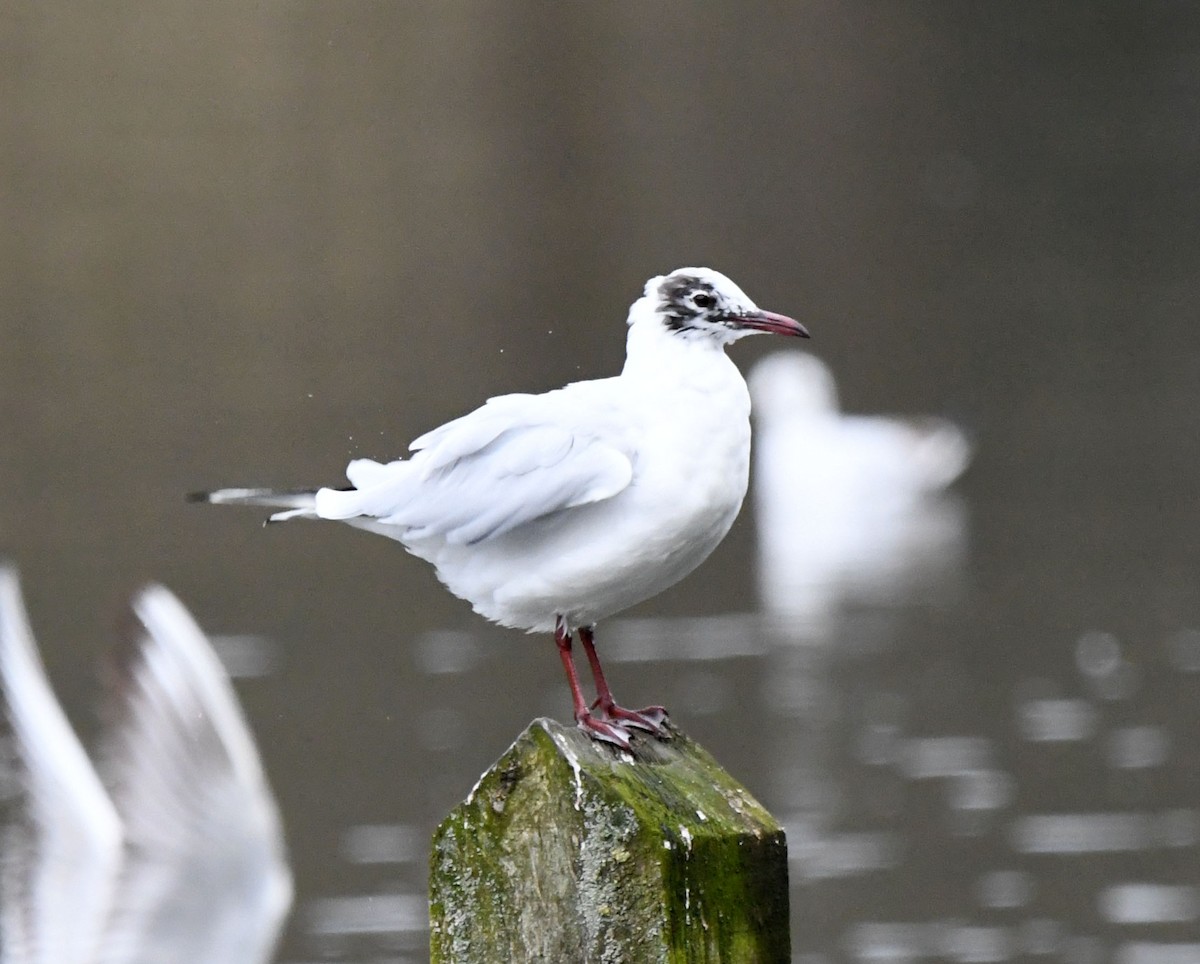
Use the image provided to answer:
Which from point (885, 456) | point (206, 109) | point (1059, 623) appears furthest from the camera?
point (206, 109)

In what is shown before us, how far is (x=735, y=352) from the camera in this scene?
15.4 meters

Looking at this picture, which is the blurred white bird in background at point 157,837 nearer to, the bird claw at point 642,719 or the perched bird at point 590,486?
the perched bird at point 590,486

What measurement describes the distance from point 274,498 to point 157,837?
572 mm

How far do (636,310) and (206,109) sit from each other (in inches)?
619

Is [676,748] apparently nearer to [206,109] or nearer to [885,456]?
[885,456]

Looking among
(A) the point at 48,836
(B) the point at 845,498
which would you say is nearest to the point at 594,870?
(A) the point at 48,836

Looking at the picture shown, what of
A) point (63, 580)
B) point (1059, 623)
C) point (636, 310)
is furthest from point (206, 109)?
point (636, 310)

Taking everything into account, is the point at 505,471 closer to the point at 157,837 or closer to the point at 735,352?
the point at 157,837

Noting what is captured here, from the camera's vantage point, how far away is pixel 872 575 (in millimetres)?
11852

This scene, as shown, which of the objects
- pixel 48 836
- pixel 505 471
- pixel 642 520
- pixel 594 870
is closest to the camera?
pixel 594 870

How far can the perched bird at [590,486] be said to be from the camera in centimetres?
348

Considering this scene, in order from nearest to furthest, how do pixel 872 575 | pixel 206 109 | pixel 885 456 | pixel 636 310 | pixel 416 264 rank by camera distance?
1. pixel 636 310
2. pixel 872 575
3. pixel 885 456
4. pixel 416 264
5. pixel 206 109

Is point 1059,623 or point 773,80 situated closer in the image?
point 1059,623

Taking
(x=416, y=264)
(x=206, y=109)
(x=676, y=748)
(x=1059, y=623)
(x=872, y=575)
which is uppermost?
(x=206, y=109)
